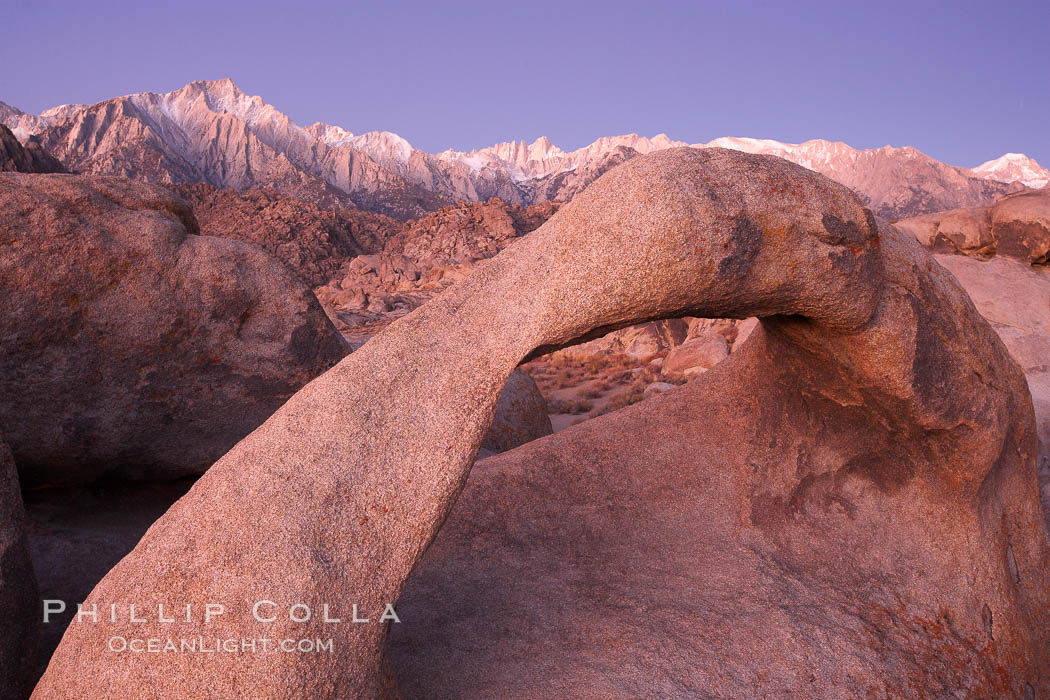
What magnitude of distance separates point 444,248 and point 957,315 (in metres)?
38.1

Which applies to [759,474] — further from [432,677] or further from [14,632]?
[14,632]

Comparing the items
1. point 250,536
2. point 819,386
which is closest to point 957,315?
point 819,386

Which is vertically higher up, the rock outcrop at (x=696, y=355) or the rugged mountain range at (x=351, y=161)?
the rugged mountain range at (x=351, y=161)

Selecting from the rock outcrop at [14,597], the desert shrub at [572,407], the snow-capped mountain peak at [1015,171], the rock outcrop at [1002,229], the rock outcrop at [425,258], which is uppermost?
the snow-capped mountain peak at [1015,171]

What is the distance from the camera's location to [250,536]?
1.72 metres

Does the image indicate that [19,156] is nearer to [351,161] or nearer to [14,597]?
[14,597]

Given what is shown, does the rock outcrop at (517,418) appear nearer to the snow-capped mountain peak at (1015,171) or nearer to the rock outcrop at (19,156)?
the rock outcrop at (19,156)

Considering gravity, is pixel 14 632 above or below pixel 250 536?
below

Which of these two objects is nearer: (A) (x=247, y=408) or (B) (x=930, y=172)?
(A) (x=247, y=408)

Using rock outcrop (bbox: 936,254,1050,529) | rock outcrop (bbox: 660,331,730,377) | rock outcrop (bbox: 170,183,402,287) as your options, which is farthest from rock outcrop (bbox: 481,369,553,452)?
rock outcrop (bbox: 170,183,402,287)

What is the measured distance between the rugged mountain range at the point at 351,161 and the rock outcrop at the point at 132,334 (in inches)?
Result: 2012

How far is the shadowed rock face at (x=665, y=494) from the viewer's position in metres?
1.76

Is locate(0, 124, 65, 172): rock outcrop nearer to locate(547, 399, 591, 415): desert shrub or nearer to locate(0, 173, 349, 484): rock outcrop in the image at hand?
locate(547, 399, 591, 415): desert shrub

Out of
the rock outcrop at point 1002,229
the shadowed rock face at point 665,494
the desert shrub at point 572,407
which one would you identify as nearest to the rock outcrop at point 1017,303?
the rock outcrop at point 1002,229
